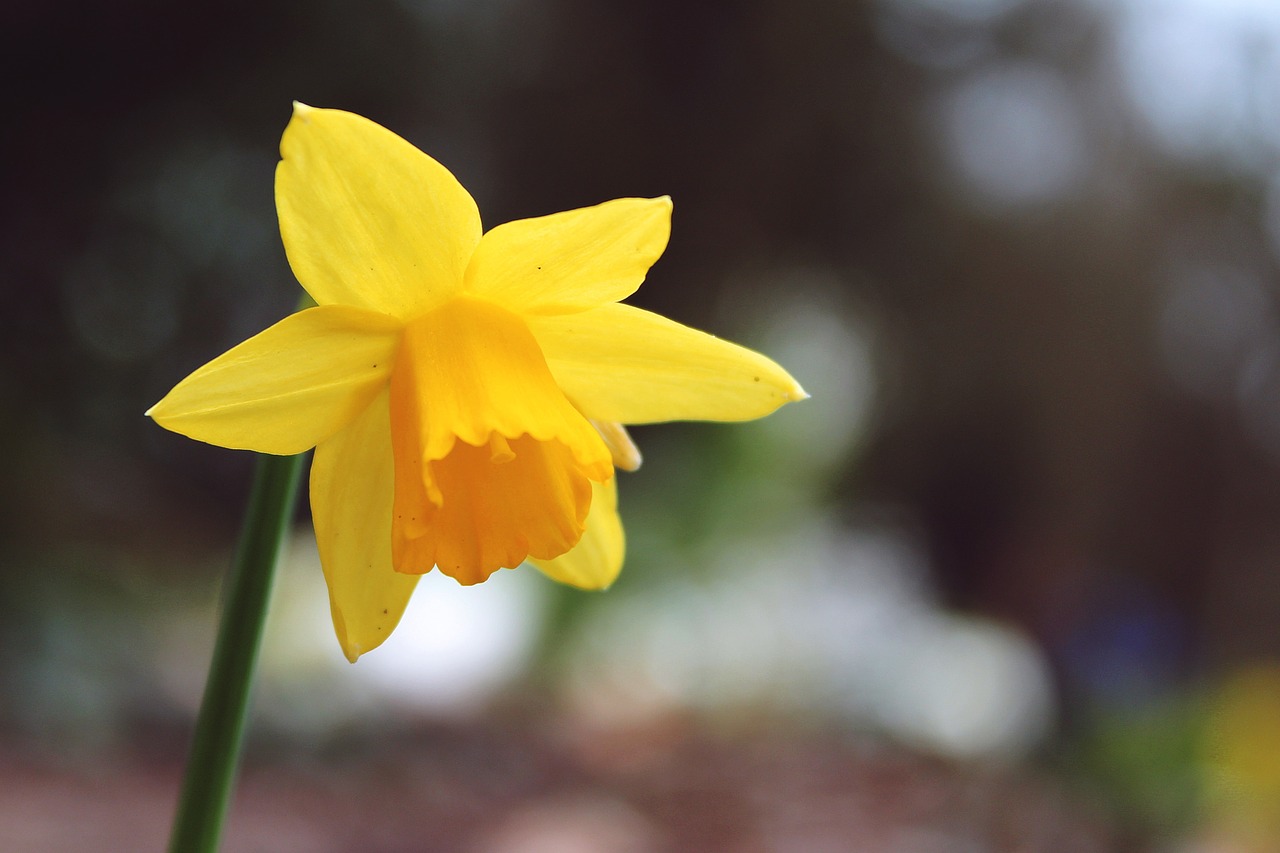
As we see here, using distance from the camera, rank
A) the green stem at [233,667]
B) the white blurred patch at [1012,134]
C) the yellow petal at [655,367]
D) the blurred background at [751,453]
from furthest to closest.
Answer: the white blurred patch at [1012,134], the blurred background at [751,453], the yellow petal at [655,367], the green stem at [233,667]

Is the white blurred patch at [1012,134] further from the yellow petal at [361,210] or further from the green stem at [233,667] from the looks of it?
the green stem at [233,667]

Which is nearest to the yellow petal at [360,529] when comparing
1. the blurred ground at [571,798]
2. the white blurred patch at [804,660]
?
the blurred ground at [571,798]

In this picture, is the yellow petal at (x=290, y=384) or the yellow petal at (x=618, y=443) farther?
the yellow petal at (x=618, y=443)

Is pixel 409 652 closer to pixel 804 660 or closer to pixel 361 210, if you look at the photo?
pixel 804 660

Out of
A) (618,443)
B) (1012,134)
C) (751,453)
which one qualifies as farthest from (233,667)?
(1012,134)

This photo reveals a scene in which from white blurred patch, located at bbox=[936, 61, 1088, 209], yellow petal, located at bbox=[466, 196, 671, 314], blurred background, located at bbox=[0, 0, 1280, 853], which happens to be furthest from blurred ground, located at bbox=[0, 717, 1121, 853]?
white blurred patch, located at bbox=[936, 61, 1088, 209]

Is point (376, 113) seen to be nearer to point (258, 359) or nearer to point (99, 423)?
point (99, 423)

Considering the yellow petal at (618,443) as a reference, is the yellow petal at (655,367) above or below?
above

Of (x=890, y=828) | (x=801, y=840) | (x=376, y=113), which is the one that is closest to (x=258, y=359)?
(x=801, y=840)
